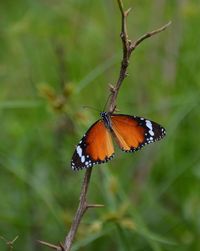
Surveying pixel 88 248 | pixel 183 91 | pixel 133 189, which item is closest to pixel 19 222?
pixel 88 248

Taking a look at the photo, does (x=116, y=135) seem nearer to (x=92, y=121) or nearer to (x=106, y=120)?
(x=106, y=120)

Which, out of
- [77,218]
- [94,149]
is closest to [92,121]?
[94,149]

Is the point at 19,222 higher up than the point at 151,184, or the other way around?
the point at 151,184

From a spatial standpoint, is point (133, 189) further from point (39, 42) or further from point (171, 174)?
point (39, 42)

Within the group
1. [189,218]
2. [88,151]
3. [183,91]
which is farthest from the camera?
[183,91]

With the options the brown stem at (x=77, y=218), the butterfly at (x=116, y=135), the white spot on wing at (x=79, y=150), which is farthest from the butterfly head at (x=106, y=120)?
the brown stem at (x=77, y=218)
